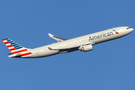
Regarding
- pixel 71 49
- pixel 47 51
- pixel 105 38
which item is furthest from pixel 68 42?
pixel 105 38

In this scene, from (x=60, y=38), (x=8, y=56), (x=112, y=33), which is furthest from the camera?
(x=60, y=38)

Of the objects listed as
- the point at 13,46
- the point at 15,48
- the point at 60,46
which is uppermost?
the point at 13,46

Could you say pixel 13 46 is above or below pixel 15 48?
above

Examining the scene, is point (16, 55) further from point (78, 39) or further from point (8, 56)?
point (78, 39)

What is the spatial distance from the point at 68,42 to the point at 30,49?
48.1 ft

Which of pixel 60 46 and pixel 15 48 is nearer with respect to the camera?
pixel 60 46

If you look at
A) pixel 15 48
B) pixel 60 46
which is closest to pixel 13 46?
pixel 15 48

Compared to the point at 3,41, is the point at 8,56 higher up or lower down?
lower down

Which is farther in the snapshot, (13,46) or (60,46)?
(13,46)

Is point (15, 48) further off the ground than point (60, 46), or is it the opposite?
point (15, 48)

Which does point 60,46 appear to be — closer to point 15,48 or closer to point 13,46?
point 15,48

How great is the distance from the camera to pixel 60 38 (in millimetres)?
103438

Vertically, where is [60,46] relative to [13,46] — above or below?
below

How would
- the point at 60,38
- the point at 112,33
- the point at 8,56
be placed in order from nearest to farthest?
the point at 8,56 → the point at 112,33 → the point at 60,38
